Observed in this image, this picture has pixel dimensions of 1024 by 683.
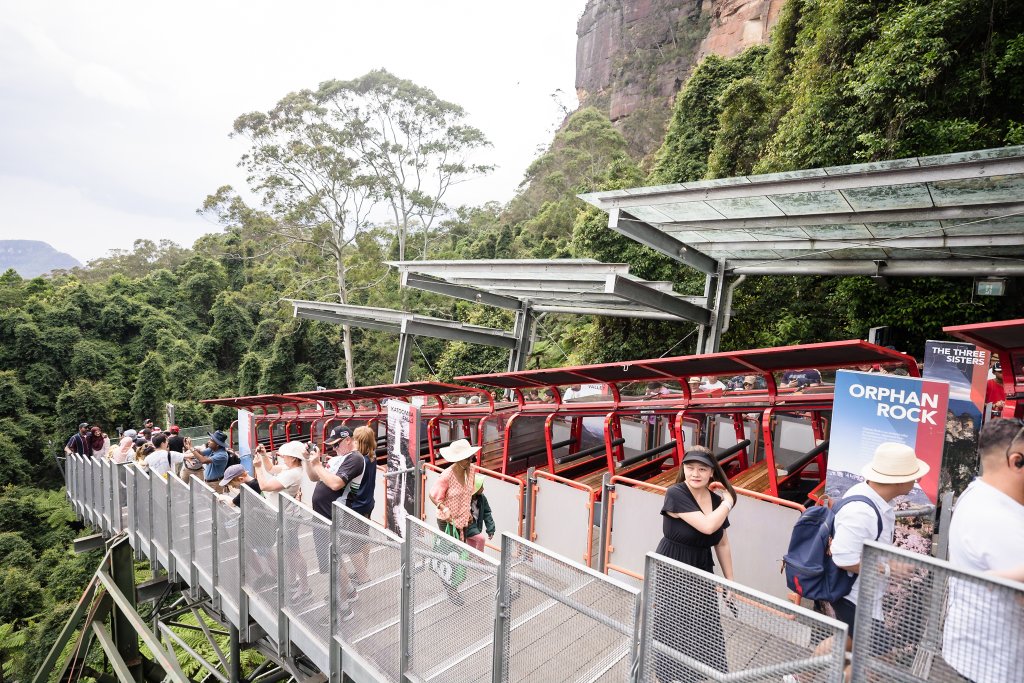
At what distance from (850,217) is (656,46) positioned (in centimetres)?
4012

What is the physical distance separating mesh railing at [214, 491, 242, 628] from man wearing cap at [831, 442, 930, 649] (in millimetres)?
4901

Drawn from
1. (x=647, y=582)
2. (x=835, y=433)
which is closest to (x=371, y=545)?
(x=647, y=582)

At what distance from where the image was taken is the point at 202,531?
19.8ft

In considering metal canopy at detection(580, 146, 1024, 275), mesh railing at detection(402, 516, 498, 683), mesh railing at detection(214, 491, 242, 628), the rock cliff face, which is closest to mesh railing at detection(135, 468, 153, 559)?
mesh railing at detection(214, 491, 242, 628)

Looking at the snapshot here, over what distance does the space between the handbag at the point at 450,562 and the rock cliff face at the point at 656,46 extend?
35856 mm

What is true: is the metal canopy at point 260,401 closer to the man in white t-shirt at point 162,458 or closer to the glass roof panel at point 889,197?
the man in white t-shirt at point 162,458

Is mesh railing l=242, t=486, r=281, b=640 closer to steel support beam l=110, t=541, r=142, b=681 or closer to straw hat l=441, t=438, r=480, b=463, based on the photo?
straw hat l=441, t=438, r=480, b=463

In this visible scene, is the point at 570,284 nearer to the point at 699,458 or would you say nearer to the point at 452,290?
the point at 452,290

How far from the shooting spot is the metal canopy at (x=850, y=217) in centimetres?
574

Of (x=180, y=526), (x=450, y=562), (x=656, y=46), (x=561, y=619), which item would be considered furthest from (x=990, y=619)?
(x=656, y=46)

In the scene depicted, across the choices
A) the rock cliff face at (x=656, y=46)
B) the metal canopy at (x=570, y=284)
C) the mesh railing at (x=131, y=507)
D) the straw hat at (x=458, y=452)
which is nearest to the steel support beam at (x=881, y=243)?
the metal canopy at (x=570, y=284)

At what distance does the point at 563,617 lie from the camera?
2828 mm

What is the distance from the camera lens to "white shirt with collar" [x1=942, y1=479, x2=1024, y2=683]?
68.9 inches

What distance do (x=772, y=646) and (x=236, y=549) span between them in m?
5.07
